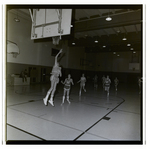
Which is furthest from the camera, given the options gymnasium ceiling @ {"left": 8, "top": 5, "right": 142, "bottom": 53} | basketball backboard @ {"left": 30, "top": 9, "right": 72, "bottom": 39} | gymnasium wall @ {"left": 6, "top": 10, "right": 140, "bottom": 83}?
gymnasium wall @ {"left": 6, "top": 10, "right": 140, "bottom": 83}

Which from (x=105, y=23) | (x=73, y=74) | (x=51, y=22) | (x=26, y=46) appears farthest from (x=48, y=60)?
(x=51, y=22)

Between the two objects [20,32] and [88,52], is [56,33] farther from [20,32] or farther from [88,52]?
[88,52]

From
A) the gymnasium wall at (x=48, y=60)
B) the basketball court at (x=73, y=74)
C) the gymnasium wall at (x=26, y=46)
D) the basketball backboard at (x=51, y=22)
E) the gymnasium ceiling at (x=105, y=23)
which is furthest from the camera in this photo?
the gymnasium wall at (x=48, y=60)

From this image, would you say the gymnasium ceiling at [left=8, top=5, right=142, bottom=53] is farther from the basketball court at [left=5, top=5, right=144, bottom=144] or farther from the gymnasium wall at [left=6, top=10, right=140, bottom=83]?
the gymnasium wall at [left=6, top=10, right=140, bottom=83]

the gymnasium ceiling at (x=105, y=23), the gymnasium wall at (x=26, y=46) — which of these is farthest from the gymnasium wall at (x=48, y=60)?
the gymnasium ceiling at (x=105, y=23)

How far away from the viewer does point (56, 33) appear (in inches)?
151

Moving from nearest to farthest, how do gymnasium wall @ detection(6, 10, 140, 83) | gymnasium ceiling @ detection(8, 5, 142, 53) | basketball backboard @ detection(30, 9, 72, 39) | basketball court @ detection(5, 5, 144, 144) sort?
basketball court @ detection(5, 5, 144, 144)
basketball backboard @ detection(30, 9, 72, 39)
gymnasium ceiling @ detection(8, 5, 142, 53)
gymnasium wall @ detection(6, 10, 140, 83)

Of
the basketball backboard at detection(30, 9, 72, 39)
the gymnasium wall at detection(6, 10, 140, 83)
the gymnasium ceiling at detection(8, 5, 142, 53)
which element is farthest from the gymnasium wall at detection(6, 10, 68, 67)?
the basketball backboard at detection(30, 9, 72, 39)

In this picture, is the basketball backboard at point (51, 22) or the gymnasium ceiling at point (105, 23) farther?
the gymnasium ceiling at point (105, 23)

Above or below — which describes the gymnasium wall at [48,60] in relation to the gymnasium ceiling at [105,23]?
below

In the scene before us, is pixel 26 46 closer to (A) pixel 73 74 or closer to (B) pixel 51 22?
(A) pixel 73 74

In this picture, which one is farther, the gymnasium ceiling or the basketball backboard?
the gymnasium ceiling

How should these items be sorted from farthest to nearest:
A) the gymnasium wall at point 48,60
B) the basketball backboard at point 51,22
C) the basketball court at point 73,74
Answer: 1. the gymnasium wall at point 48,60
2. the basketball backboard at point 51,22
3. the basketball court at point 73,74

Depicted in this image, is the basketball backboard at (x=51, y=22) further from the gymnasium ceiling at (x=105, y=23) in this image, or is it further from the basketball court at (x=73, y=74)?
the gymnasium ceiling at (x=105, y=23)
